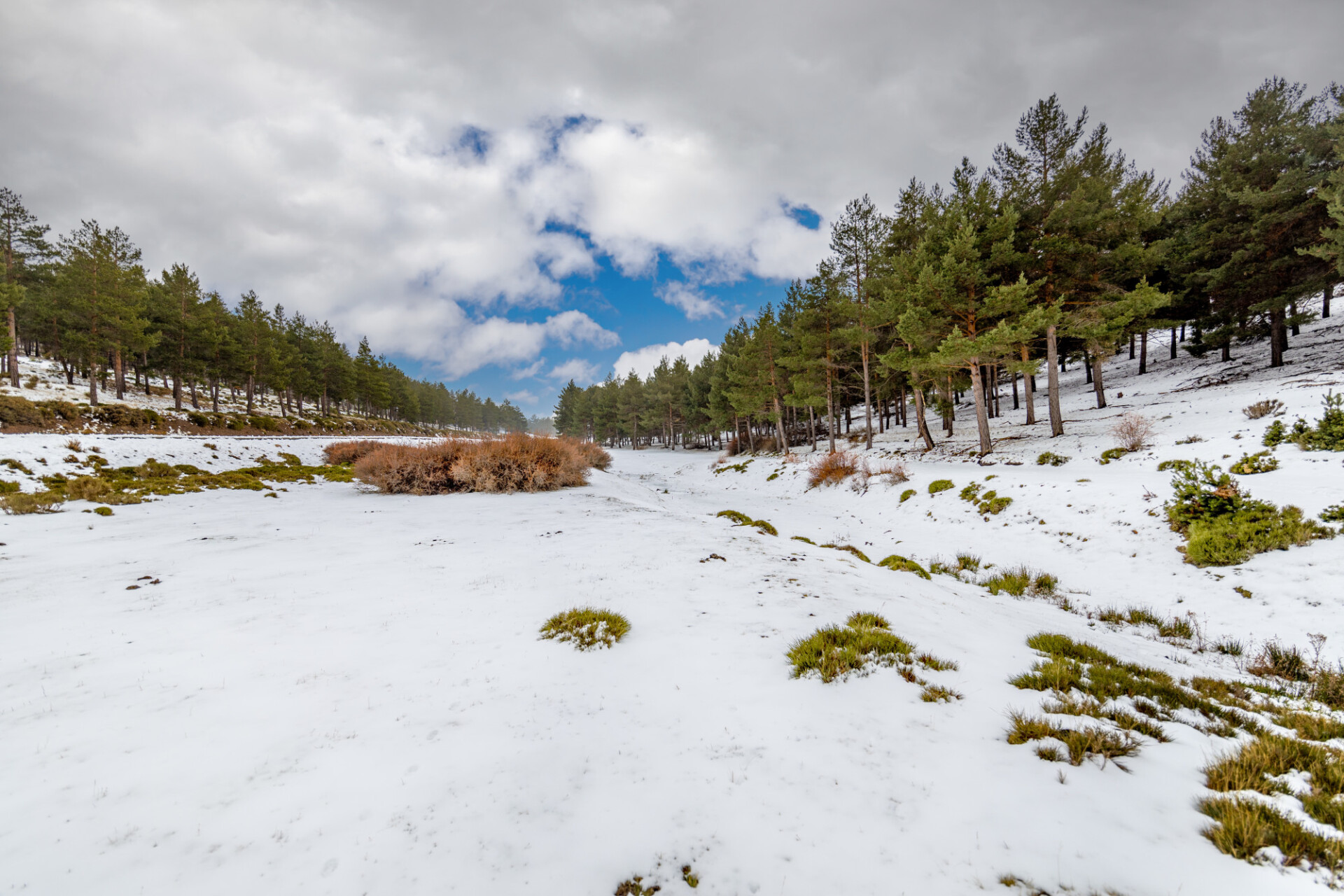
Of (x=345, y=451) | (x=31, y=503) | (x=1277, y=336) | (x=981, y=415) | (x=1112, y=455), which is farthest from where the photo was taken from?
(x=345, y=451)

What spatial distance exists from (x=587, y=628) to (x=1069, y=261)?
817 inches

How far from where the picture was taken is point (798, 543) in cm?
945

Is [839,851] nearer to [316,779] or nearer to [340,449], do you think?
[316,779]

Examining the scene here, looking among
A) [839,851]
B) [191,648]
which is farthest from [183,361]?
[839,851]

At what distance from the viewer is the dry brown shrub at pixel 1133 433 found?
1270 centimetres

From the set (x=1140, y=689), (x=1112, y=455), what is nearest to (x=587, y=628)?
(x=1140, y=689)

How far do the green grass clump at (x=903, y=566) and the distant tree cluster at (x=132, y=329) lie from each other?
43553 mm

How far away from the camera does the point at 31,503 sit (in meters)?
9.09

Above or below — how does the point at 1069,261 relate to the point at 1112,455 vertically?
above

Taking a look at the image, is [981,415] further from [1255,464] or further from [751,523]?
[751,523]

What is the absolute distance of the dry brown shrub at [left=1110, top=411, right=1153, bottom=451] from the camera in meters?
12.7

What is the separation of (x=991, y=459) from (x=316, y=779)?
1973cm

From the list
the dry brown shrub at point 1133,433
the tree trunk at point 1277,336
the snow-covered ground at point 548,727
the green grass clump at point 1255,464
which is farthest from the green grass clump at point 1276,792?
the tree trunk at point 1277,336

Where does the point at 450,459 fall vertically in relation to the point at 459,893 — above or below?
above
